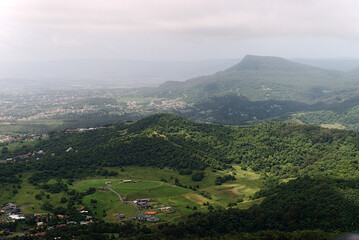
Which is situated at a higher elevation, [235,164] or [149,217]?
[149,217]

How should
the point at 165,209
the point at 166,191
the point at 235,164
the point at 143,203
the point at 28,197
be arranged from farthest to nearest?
1. the point at 235,164
2. the point at 166,191
3. the point at 28,197
4. the point at 143,203
5. the point at 165,209

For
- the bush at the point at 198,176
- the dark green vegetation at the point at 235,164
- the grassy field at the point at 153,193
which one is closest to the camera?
the dark green vegetation at the point at 235,164

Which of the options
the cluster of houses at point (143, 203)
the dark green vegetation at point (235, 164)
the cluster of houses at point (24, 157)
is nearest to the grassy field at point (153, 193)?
the dark green vegetation at point (235, 164)

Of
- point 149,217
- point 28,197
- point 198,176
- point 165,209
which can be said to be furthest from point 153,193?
point 28,197

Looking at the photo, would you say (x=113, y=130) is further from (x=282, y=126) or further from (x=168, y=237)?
(x=168, y=237)

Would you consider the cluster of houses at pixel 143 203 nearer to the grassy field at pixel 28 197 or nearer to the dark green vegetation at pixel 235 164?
the dark green vegetation at pixel 235 164

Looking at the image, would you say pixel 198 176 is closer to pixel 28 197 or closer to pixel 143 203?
pixel 143 203

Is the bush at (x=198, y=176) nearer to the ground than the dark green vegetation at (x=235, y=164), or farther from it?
nearer to the ground

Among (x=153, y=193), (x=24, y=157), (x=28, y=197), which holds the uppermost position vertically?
(x=28, y=197)
